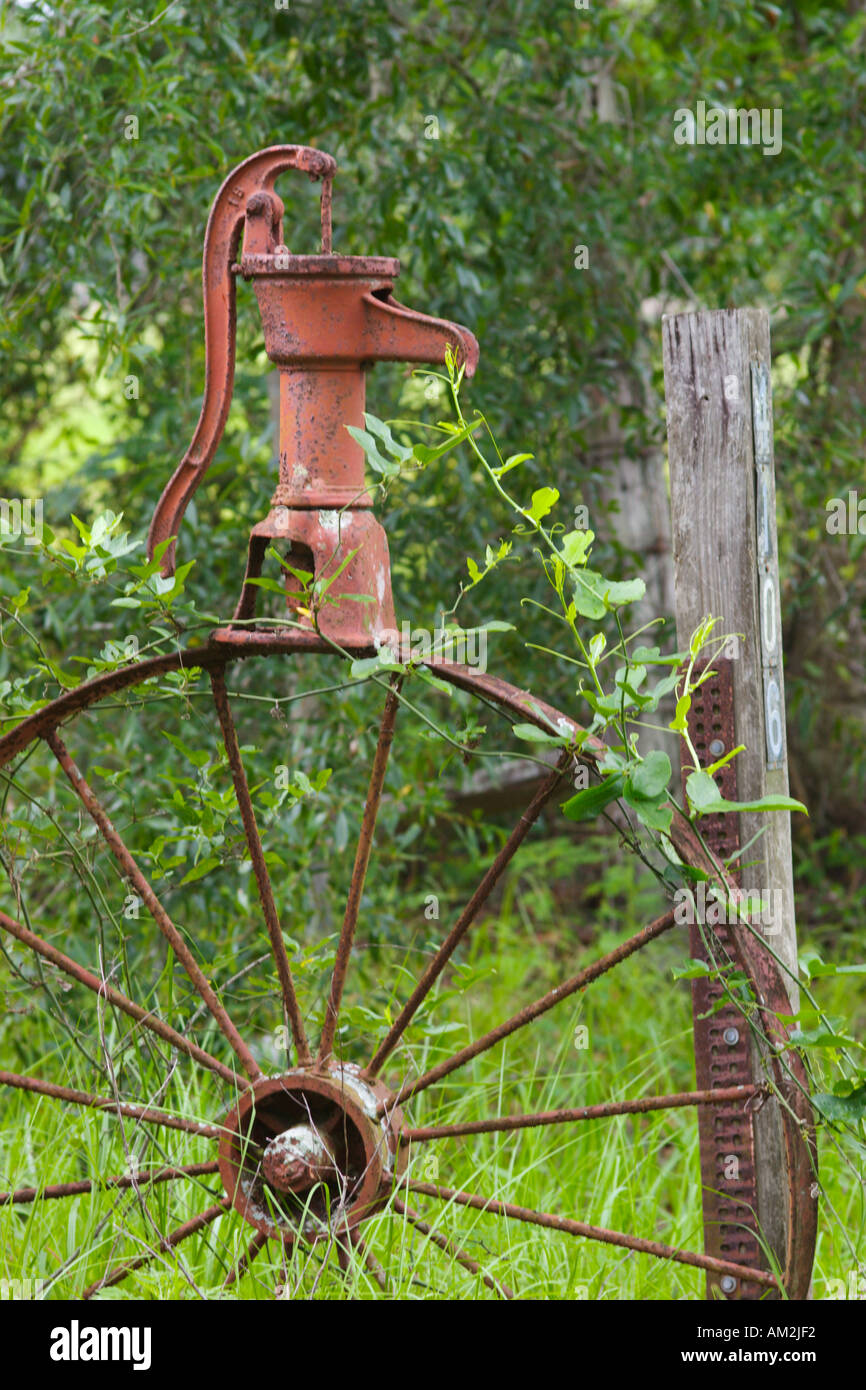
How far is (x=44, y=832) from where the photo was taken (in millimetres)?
2154

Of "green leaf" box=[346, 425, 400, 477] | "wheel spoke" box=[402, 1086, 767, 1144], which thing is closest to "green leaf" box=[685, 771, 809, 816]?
"wheel spoke" box=[402, 1086, 767, 1144]

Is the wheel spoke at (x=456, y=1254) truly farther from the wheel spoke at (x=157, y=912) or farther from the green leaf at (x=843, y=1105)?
the green leaf at (x=843, y=1105)

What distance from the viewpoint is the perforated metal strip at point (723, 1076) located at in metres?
1.92

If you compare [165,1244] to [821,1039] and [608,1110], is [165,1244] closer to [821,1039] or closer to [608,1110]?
[608,1110]

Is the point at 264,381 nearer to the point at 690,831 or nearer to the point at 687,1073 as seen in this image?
the point at 687,1073

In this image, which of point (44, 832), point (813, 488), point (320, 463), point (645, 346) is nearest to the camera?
point (320, 463)

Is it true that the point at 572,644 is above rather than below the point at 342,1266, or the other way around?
above

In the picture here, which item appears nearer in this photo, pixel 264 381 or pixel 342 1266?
pixel 342 1266

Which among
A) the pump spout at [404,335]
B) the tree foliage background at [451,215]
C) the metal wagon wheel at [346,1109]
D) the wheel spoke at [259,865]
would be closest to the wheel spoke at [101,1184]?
the metal wagon wheel at [346,1109]

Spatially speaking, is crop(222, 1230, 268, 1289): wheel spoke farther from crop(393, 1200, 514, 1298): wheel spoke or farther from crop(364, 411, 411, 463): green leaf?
crop(364, 411, 411, 463): green leaf

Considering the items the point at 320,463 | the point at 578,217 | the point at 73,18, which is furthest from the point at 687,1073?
the point at 73,18

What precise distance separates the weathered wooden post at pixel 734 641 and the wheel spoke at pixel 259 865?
56 centimetres

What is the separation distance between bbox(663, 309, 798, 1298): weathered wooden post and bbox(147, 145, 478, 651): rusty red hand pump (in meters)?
0.40

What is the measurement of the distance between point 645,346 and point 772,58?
1055 millimetres
